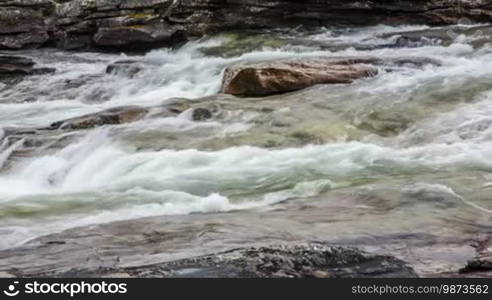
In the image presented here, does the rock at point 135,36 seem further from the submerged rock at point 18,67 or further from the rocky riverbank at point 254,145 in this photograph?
the submerged rock at point 18,67

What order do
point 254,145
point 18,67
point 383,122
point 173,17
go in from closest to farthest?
point 254,145 → point 383,122 → point 18,67 → point 173,17

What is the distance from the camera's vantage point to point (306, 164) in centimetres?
911

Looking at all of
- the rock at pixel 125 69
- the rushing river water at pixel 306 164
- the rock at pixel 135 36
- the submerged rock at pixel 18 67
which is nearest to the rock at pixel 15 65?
the submerged rock at pixel 18 67

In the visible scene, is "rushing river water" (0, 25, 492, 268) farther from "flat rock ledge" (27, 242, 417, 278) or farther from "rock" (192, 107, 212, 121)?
"flat rock ledge" (27, 242, 417, 278)

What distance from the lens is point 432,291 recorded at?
13.9 ft

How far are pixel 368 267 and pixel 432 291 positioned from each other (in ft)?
2.10

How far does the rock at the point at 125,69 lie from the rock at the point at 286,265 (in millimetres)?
13112

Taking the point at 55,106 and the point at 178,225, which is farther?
the point at 55,106

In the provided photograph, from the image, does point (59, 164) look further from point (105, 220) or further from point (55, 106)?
point (55, 106)

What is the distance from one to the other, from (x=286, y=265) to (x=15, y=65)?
1658 centimetres

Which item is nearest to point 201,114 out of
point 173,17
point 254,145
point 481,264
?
point 254,145

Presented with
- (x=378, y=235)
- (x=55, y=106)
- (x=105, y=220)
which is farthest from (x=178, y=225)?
(x=55, y=106)

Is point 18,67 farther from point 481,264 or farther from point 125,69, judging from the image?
point 481,264

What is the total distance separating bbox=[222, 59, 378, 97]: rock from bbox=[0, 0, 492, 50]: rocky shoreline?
635 centimetres
